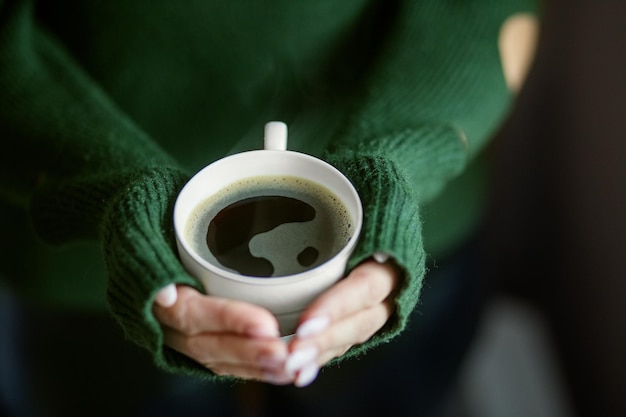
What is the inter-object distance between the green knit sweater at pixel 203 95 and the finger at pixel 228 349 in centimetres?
13

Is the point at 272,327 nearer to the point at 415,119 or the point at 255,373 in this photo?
the point at 255,373

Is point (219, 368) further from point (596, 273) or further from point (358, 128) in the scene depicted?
point (596, 273)

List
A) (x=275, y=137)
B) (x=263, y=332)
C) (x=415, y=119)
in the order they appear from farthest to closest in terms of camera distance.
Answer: (x=415, y=119), (x=275, y=137), (x=263, y=332)

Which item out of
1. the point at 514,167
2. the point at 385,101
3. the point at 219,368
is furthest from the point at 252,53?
the point at 514,167

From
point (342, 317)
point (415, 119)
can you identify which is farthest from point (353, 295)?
point (415, 119)

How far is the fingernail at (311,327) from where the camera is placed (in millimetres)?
351

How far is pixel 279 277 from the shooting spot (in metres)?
0.37

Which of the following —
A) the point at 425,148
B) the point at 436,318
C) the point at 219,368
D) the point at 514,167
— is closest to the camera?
the point at 219,368

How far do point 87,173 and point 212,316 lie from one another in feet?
0.71

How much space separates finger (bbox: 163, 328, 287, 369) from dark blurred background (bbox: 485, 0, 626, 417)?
23.8 inches

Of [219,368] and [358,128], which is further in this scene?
[358,128]

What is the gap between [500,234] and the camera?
3.38 feet

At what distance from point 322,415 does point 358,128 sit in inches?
15.0

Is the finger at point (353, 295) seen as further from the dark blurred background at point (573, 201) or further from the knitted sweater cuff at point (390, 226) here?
the dark blurred background at point (573, 201)
